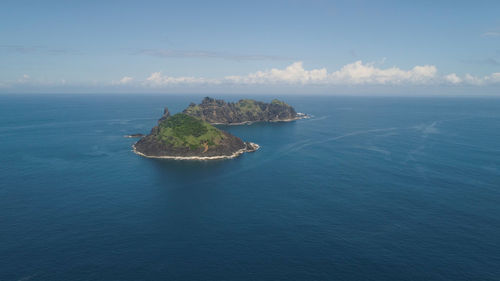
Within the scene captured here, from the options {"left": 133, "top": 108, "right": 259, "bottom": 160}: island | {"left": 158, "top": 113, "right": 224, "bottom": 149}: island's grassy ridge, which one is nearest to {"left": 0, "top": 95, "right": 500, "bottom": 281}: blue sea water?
{"left": 133, "top": 108, "right": 259, "bottom": 160}: island

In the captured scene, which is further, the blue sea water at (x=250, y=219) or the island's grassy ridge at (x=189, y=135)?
the island's grassy ridge at (x=189, y=135)

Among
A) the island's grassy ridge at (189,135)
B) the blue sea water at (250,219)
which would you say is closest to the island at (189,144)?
the island's grassy ridge at (189,135)

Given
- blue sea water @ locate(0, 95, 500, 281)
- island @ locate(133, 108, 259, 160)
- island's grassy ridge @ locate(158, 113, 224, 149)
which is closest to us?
blue sea water @ locate(0, 95, 500, 281)

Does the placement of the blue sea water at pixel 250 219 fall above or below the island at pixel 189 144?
below

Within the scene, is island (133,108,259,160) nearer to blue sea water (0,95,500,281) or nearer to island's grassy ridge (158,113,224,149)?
island's grassy ridge (158,113,224,149)

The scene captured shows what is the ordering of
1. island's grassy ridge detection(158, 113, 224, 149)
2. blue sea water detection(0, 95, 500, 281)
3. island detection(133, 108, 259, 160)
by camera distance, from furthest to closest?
island's grassy ridge detection(158, 113, 224, 149) < island detection(133, 108, 259, 160) < blue sea water detection(0, 95, 500, 281)

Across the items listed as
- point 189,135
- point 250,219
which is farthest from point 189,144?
point 250,219

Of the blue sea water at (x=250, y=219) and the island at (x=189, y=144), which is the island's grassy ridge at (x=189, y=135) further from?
the blue sea water at (x=250, y=219)

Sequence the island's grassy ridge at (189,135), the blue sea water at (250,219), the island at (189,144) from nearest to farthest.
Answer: the blue sea water at (250,219)
the island at (189,144)
the island's grassy ridge at (189,135)

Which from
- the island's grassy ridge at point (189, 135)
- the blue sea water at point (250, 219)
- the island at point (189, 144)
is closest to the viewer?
the blue sea water at point (250, 219)
